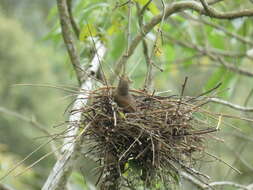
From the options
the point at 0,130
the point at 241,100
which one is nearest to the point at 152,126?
the point at 241,100

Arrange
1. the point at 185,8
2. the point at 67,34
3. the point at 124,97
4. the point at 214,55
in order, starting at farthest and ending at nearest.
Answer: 1. the point at 214,55
2. the point at 67,34
3. the point at 185,8
4. the point at 124,97

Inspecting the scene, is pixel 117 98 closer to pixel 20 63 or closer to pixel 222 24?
pixel 222 24

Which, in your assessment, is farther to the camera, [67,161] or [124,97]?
[67,161]

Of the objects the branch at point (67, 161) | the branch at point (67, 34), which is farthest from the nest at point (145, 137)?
the branch at point (67, 34)

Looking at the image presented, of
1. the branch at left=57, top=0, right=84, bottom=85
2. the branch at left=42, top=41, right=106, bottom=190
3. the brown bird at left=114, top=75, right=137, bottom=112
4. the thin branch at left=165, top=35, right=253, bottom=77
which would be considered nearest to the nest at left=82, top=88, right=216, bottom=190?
the brown bird at left=114, top=75, right=137, bottom=112

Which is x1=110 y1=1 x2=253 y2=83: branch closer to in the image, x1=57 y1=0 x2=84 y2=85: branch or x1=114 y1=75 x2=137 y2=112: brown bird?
x1=114 y1=75 x2=137 y2=112: brown bird

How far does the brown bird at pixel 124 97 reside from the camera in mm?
1625

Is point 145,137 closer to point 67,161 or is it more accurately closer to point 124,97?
point 124,97

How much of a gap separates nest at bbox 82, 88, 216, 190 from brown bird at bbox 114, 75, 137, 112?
2 cm

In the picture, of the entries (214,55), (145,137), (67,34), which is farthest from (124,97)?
(214,55)

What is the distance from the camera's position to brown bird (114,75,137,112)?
1625 millimetres

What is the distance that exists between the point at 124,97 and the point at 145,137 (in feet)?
0.48

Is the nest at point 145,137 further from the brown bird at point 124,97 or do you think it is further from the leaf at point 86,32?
the leaf at point 86,32

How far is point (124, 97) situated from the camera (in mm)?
1625
